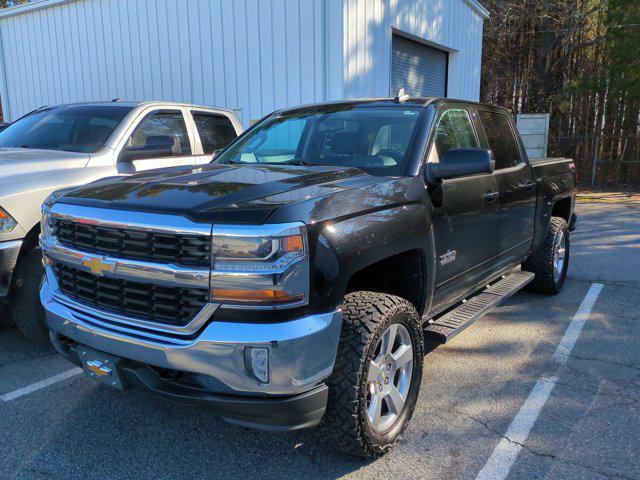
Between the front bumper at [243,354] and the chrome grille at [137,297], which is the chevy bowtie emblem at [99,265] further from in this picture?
the front bumper at [243,354]

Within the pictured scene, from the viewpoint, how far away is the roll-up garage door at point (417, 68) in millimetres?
11117

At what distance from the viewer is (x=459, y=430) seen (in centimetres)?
315

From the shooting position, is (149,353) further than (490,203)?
No

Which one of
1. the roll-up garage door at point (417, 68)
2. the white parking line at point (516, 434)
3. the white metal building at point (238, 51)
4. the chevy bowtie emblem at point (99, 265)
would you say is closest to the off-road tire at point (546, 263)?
the white parking line at point (516, 434)

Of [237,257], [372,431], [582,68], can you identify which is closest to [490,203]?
[372,431]

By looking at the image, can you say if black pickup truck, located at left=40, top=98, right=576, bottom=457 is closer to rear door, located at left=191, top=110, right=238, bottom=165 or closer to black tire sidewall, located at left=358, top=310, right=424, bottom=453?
black tire sidewall, located at left=358, top=310, right=424, bottom=453

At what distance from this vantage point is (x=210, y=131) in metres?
6.43

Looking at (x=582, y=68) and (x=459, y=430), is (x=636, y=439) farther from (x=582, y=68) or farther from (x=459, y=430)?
(x=582, y=68)

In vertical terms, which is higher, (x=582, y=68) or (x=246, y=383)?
(x=582, y=68)

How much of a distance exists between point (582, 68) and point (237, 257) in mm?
21597

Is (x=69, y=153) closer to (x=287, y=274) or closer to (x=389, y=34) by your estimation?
(x=287, y=274)

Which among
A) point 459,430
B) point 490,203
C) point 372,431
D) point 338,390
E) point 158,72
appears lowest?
point 459,430

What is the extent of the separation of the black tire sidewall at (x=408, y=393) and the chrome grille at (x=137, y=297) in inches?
34.7

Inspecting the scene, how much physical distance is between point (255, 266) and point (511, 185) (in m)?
2.92
